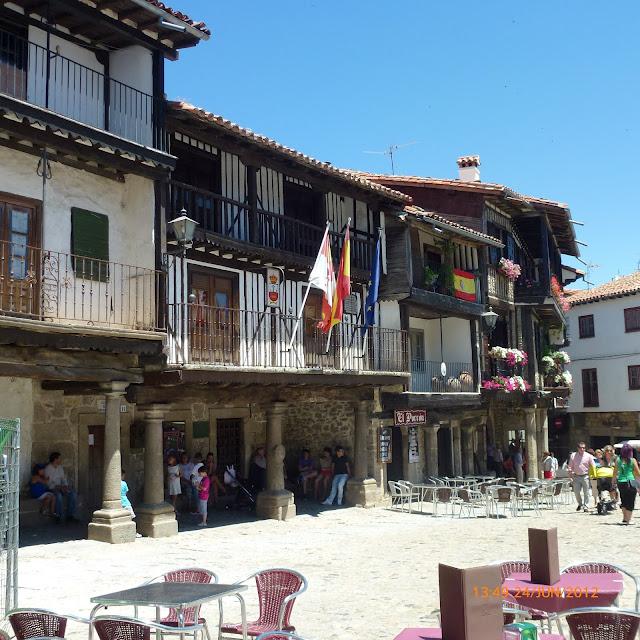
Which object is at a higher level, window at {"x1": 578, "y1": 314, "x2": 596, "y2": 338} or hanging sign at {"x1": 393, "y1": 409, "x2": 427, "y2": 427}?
window at {"x1": 578, "y1": 314, "x2": 596, "y2": 338}

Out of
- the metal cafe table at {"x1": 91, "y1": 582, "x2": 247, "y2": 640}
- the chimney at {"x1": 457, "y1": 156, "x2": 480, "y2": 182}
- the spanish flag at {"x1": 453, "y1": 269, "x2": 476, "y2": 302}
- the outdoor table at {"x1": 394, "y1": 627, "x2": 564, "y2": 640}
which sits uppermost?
the chimney at {"x1": 457, "y1": 156, "x2": 480, "y2": 182}

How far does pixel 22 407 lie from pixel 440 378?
11.8m

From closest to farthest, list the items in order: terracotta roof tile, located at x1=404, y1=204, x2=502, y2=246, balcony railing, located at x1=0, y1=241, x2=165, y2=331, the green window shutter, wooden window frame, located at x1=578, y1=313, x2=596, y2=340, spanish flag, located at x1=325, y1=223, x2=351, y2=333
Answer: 1. balcony railing, located at x1=0, y1=241, x2=165, y2=331
2. the green window shutter
3. spanish flag, located at x1=325, y1=223, x2=351, y2=333
4. terracotta roof tile, located at x1=404, y1=204, x2=502, y2=246
5. wooden window frame, located at x1=578, y1=313, x2=596, y2=340

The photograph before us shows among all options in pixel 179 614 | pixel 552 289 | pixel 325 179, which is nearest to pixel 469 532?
pixel 325 179

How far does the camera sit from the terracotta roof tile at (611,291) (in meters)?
37.4

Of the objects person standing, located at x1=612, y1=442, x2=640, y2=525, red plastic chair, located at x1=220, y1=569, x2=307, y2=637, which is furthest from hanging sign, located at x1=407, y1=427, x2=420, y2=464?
red plastic chair, located at x1=220, y1=569, x2=307, y2=637

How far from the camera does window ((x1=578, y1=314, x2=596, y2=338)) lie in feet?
129

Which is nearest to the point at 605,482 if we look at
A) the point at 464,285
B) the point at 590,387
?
the point at 464,285

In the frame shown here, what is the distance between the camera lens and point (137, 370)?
13914 mm

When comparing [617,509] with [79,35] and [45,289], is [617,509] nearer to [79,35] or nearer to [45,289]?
[45,289]

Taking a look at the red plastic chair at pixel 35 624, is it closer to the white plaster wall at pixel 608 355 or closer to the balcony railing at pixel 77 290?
the balcony railing at pixel 77 290

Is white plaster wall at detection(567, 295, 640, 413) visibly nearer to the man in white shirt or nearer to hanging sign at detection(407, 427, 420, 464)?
hanging sign at detection(407, 427, 420, 464)

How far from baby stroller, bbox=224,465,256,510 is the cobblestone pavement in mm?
1683

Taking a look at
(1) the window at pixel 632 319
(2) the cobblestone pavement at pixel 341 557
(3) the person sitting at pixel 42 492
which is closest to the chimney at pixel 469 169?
(1) the window at pixel 632 319
